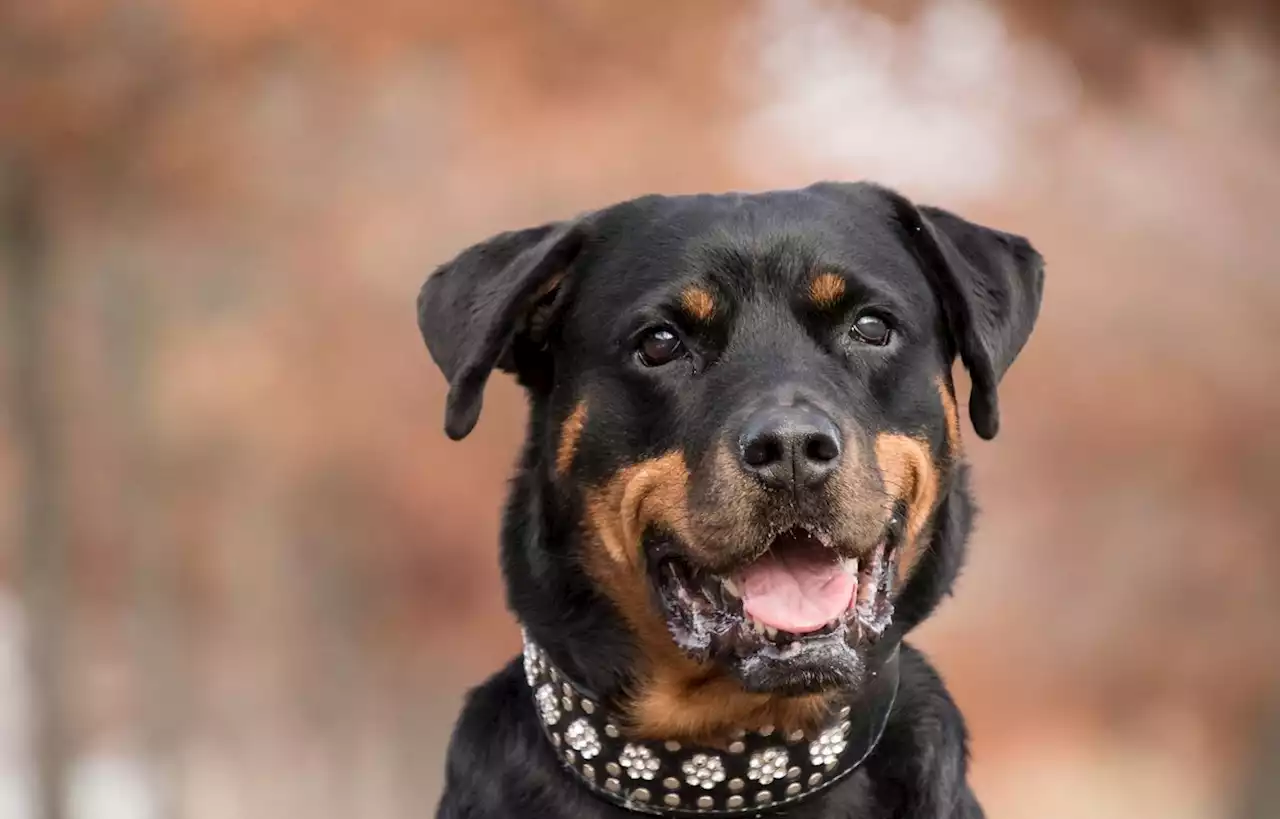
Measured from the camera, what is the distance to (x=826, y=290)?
1.99 m

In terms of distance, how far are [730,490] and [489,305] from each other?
1.85 ft

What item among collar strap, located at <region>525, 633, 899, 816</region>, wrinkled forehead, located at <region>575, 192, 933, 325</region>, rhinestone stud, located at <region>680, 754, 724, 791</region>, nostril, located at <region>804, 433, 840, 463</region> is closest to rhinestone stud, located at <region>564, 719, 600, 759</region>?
collar strap, located at <region>525, 633, 899, 816</region>

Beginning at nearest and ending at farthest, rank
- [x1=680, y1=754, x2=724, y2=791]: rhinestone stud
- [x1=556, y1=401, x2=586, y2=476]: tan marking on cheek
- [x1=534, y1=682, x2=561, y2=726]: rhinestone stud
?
[x1=680, y1=754, x2=724, y2=791]: rhinestone stud < [x1=534, y1=682, x2=561, y2=726]: rhinestone stud < [x1=556, y1=401, x2=586, y2=476]: tan marking on cheek

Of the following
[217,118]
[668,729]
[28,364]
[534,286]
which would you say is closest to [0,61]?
[217,118]

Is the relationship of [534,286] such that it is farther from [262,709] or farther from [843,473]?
[262,709]

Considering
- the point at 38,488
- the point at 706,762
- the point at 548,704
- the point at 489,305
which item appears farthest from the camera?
the point at 38,488

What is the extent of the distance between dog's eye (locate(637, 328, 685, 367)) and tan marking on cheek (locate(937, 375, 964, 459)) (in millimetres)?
462

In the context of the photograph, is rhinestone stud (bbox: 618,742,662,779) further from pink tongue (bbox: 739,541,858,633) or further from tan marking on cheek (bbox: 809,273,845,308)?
tan marking on cheek (bbox: 809,273,845,308)

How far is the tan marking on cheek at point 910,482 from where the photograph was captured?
1.89 metres

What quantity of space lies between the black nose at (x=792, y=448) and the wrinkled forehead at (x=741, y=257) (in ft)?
1.04

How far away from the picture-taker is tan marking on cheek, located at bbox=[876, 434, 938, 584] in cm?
189

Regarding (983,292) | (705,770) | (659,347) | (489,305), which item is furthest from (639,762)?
(983,292)

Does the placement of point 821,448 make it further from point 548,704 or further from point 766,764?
point 548,704

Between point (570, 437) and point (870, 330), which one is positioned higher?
point (870, 330)
